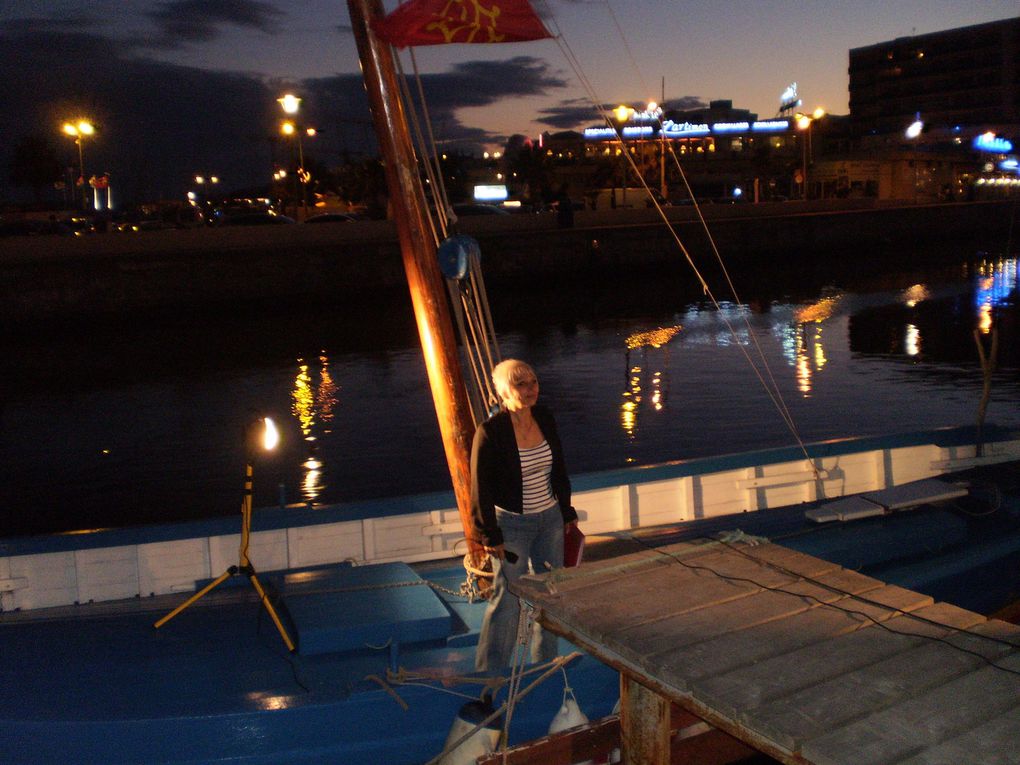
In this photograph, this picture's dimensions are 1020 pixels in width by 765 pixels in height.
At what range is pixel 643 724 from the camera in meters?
4.42

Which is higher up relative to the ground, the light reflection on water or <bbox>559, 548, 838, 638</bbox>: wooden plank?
<bbox>559, 548, 838, 638</bbox>: wooden plank

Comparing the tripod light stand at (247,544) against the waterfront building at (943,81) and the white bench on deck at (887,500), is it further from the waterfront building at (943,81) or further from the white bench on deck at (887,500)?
the waterfront building at (943,81)

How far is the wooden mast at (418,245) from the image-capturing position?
5699 millimetres

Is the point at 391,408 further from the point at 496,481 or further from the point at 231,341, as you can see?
the point at 496,481

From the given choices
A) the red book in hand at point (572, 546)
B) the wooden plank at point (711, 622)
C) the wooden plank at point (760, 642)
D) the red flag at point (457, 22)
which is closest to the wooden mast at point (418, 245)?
the red flag at point (457, 22)

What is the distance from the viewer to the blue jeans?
4980mm

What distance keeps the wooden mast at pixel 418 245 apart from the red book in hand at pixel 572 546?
27.6 inches

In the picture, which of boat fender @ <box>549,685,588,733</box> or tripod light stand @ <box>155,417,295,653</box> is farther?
tripod light stand @ <box>155,417,295,653</box>

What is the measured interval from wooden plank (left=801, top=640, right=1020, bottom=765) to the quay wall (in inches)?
1247

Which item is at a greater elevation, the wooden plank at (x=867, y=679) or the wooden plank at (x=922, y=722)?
the wooden plank at (x=867, y=679)

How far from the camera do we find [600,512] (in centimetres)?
734

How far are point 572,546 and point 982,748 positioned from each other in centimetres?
234

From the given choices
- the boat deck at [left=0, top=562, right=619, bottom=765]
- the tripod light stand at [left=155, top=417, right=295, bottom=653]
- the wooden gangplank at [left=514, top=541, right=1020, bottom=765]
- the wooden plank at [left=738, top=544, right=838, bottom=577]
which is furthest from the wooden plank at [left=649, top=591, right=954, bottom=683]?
the tripod light stand at [left=155, top=417, right=295, bottom=653]

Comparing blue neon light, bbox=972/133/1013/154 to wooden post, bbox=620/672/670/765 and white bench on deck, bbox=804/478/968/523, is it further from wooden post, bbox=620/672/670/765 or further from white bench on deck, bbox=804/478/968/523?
wooden post, bbox=620/672/670/765
